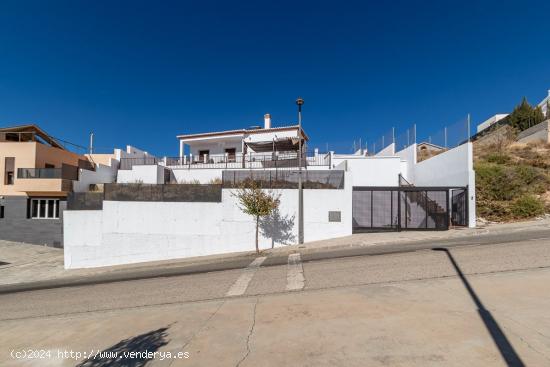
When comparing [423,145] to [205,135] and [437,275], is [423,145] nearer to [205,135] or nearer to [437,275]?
[205,135]

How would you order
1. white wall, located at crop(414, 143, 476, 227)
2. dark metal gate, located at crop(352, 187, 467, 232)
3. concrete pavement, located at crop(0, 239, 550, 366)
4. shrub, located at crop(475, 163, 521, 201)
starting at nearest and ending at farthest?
1. concrete pavement, located at crop(0, 239, 550, 366)
2. white wall, located at crop(414, 143, 476, 227)
3. dark metal gate, located at crop(352, 187, 467, 232)
4. shrub, located at crop(475, 163, 521, 201)

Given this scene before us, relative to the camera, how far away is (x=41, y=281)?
45.3 ft

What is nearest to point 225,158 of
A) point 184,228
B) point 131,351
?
point 184,228

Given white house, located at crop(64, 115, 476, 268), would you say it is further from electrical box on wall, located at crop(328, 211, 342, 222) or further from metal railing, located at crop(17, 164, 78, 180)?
metal railing, located at crop(17, 164, 78, 180)

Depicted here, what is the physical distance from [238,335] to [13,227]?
2449cm

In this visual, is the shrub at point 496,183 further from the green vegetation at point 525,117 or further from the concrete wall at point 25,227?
the concrete wall at point 25,227

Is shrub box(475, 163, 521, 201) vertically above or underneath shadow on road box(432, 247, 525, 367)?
above

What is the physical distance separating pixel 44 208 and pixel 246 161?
1593cm

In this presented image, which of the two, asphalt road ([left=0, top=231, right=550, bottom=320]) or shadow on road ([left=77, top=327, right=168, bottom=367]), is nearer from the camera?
shadow on road ([left=77, top=327, right=168, bottom=367])

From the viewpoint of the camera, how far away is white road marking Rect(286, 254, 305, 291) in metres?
7.84

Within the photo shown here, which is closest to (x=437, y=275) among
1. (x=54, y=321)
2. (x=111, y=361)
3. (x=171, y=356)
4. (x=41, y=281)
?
(x=171, y=356)

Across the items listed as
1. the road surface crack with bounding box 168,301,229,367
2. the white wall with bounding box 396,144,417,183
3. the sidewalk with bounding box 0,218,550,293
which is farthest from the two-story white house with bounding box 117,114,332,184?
the road surface crack with bounding box 168,301,229,367

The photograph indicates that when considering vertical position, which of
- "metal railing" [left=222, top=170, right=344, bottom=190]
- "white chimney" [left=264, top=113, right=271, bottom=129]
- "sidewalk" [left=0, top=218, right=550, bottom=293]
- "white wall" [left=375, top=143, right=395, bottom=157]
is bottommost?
"sidewalk" [left=0, top=218, right=550, bottom=293]

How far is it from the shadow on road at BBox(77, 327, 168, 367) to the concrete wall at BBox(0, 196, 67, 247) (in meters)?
19.9
